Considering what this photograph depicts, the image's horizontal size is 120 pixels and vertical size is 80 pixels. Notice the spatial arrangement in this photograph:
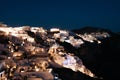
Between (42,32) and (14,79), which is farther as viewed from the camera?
(42,32)

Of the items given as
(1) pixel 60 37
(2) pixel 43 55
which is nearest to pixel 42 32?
(1) pixel 60 37

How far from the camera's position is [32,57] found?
32.4 metres

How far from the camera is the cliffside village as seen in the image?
24656 mm

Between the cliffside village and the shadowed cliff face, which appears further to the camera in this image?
the shadowed cliff face

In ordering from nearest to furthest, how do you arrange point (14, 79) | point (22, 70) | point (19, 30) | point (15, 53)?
1. point (14, 79)
2. point (22, 70)
3. point (15, 53)
4. point (19, 30)

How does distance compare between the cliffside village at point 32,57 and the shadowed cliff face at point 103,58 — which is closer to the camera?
the cliffside village at point 32,57

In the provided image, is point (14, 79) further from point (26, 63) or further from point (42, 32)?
point (42, 32)

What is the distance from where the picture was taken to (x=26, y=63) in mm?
27969

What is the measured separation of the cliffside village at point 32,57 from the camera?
24.7m

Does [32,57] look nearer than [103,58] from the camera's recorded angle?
Yes

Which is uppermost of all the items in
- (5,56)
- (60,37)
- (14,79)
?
Result: (60,37)

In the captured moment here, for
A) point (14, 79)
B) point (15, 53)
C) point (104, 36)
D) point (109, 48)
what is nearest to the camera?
point (14, 79)

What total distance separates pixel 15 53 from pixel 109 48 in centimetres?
3722

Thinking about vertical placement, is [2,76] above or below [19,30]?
below
